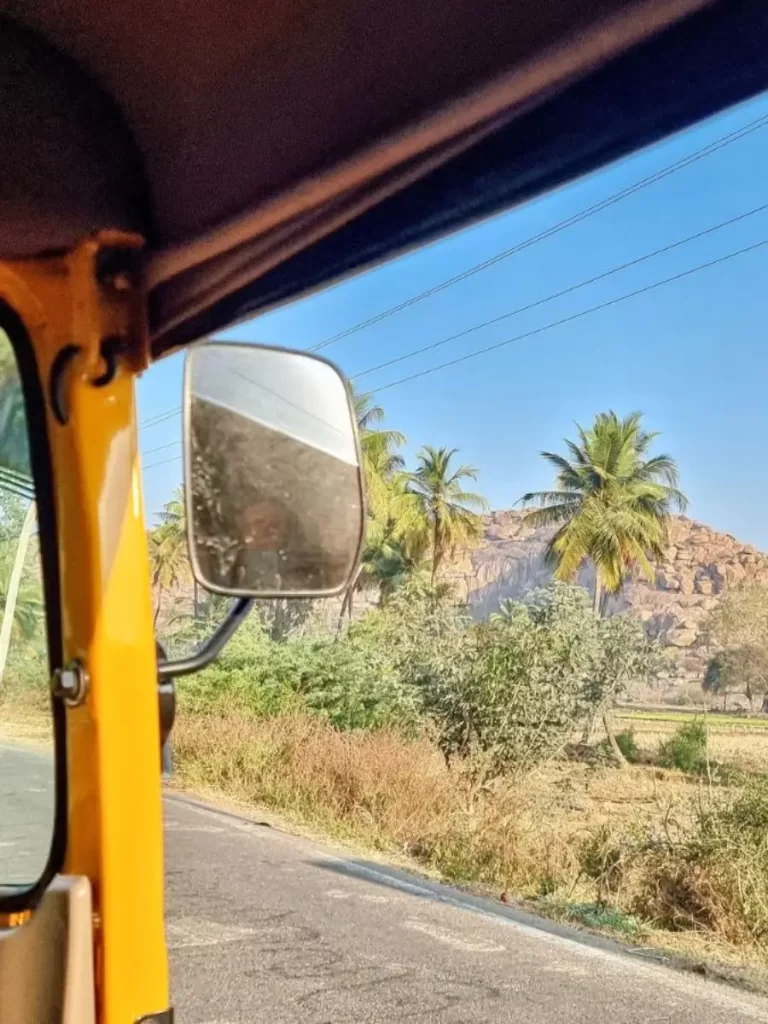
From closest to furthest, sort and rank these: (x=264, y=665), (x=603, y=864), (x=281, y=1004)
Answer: (x=281, y=1004), (x=603, y=864), (x=264, y=665)

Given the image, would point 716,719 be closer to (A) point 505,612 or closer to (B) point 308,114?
(A) point 505,612

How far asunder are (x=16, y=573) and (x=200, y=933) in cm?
446

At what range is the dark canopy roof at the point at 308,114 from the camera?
1006 mm

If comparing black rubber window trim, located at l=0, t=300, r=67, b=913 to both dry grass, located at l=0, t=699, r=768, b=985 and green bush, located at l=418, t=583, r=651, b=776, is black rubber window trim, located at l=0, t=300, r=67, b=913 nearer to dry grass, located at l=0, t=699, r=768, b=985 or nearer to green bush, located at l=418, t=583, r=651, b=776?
dry grass, located at l=0, t=699, r=768, b=985

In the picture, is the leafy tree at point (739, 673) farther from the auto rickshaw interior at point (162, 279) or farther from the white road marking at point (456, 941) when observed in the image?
the auto rickshaw interior at point (162, 279)

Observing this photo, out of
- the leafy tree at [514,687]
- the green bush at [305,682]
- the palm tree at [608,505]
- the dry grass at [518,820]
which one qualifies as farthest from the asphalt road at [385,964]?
the palm tree at [608,505]

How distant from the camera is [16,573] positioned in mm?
1552

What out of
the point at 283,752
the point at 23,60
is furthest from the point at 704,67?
the point at 283,752

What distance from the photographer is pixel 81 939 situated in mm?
1298

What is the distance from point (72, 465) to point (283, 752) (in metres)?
11.5

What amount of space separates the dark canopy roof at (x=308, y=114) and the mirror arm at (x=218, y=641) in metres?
0.43

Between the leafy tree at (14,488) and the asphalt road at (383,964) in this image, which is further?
the asphalt road at (383,964)

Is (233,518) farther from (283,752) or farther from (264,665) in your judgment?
(264,665)

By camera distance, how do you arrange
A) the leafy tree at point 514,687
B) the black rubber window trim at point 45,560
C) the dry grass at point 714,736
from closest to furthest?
the black rubber window trim at point 45,560 < the leafy tree at point 514,687 < the dry grass at point 714,736
